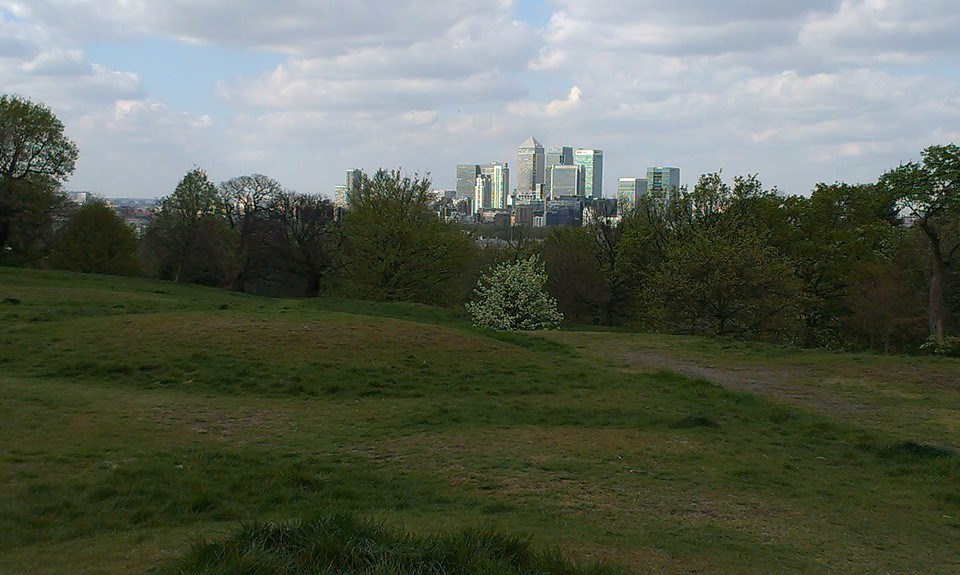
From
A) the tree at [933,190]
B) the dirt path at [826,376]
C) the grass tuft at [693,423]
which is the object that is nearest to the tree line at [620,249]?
the tree at [933,190]

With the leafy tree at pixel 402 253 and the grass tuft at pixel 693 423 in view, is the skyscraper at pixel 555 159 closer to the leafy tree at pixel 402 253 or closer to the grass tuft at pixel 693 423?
the leafy tree at pixel 402 253

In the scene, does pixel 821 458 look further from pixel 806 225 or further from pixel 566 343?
pixel 806 225

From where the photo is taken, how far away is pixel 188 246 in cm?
4697

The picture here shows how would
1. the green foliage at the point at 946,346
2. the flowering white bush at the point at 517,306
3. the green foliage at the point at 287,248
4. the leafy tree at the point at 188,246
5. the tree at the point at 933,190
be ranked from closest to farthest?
the green foliage at the point at 946,346, the tree at the point at 933,190, the flowering white bush at the point at 517,306, the leafy tree at the point at 188,246, the green foliage at the point at 287,248

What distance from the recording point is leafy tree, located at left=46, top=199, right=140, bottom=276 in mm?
43156

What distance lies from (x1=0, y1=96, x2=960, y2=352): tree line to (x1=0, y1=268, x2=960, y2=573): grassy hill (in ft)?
34.1

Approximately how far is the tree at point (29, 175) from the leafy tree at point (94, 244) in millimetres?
1074

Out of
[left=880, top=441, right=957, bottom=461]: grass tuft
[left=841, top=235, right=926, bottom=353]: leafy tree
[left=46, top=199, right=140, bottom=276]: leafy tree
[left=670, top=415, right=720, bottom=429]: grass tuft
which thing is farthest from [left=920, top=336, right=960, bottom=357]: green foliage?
[left=46, top=199, right=140, bottom=276]: leafy tree

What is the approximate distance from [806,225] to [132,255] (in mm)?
36225

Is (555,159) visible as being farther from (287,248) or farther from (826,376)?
(826,376)

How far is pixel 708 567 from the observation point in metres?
6.38

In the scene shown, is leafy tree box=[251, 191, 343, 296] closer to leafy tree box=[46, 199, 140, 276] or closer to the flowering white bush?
leafy tree box=[46, 199, 140, 276]

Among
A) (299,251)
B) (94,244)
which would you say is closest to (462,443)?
(94,244)

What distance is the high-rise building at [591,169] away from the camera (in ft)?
497
